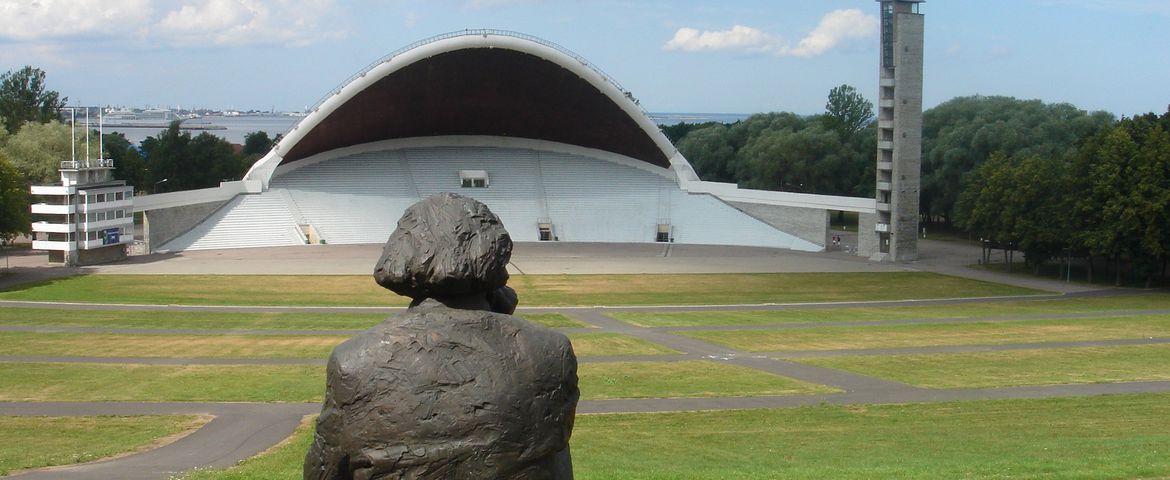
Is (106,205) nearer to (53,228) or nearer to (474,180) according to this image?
(53,228)

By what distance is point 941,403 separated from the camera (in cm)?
2445

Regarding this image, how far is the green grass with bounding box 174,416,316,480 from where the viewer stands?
15.3 m

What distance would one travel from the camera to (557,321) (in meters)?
38.7

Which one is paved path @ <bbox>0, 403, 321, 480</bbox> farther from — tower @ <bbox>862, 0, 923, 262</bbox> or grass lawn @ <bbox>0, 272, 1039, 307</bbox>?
tower @ <bbox>862, 0, 923, 262</bbox>

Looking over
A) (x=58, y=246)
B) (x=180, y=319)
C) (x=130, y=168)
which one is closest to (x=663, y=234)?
(x=58, y=246)

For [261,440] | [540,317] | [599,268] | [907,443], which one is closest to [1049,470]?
[907,443]

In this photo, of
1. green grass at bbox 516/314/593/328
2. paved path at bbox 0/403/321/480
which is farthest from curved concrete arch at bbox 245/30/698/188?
paved path at bbox 0/403/321/480

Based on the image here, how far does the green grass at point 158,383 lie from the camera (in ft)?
80.8

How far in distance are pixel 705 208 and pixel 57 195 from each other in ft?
116

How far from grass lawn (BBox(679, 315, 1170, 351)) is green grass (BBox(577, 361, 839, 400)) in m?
4.41

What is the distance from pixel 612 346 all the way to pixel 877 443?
14.1 m

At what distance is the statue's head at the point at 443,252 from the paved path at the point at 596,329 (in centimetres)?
1256

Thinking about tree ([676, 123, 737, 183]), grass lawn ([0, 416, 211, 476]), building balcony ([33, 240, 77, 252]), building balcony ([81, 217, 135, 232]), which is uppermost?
tree ([676, 123, 737, 183])

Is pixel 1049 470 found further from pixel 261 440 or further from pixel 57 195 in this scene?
pixel 57 195
